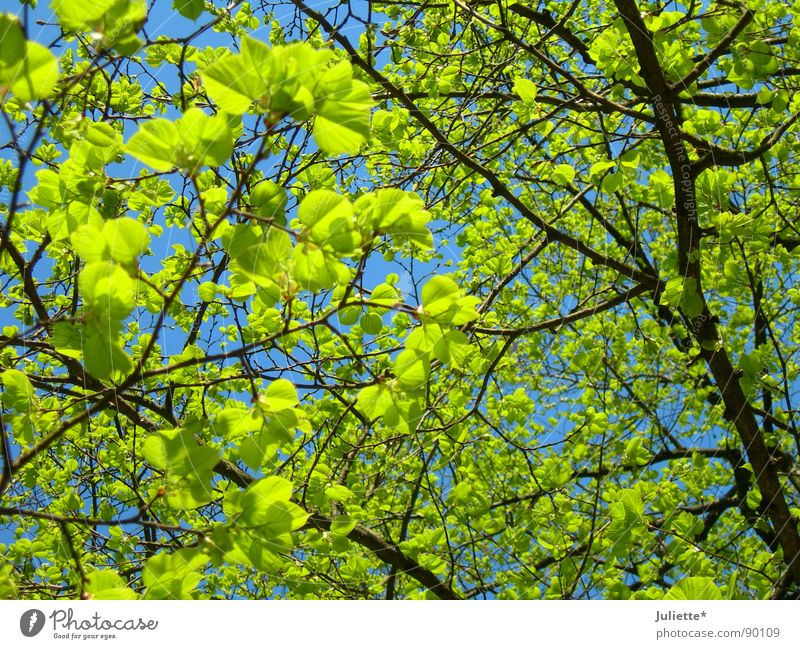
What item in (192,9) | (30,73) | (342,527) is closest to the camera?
(30,73)

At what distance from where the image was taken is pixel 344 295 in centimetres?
83

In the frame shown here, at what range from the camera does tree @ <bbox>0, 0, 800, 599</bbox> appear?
2.85ft

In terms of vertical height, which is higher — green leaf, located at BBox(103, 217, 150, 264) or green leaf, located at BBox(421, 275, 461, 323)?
green leaf, located at BBox(421, 275, 461, 323)

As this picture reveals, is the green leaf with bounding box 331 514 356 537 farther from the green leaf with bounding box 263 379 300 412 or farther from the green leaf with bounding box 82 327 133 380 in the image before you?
the green leaf with bounding box 82 327 133 380

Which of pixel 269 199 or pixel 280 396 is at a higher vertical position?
pixel 269 199

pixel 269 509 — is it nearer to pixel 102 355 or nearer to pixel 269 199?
pixel 102 355

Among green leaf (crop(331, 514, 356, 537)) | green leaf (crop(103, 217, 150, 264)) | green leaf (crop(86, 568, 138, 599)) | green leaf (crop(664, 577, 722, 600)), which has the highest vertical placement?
green leaf (crop(103, 217, 150, 264))

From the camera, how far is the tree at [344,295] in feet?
2.85

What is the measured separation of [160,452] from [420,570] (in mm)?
2043

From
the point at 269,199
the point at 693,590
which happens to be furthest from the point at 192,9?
the point at 693,590

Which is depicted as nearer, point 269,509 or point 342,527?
point 269,509

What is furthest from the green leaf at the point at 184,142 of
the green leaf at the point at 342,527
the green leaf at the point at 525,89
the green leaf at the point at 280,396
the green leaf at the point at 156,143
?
the green leaf at the point at 525,89

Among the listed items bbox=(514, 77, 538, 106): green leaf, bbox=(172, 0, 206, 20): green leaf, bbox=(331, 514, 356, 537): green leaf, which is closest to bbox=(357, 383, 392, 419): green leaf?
bbox=(331, 514, 356, 537): green leaf

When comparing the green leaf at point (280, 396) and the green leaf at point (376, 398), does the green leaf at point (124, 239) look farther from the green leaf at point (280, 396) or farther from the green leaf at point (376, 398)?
the green leaf at point (376, 398)
